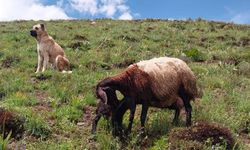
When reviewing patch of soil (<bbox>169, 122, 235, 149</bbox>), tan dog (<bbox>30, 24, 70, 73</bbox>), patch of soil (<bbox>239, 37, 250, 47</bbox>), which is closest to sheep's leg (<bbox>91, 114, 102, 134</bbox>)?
patch of soil (<bbox>169, 122, 235, 149</bbox>)

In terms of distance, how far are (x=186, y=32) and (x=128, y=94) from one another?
16.5 meters

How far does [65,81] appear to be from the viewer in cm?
1372

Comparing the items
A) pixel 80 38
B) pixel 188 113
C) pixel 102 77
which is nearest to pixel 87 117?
pixel 188 113

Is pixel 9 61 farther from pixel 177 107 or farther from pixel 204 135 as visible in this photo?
pixel 204 135

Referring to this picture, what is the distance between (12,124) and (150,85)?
8.70 ft

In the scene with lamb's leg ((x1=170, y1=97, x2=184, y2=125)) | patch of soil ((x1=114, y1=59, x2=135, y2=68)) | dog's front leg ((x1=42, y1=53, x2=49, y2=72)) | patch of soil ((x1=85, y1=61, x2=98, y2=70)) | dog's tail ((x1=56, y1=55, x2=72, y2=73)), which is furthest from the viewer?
patch of soil ((x1=114, y1=59, x2=135, y2=68))

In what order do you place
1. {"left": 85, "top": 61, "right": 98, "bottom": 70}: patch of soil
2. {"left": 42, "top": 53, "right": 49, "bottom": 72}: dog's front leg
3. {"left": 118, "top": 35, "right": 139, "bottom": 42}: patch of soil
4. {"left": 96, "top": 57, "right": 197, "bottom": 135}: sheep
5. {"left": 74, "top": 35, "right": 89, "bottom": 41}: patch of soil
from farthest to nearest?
{"left": 74, "top": 35, "right": 89, "bottom": 41}: patch of soil
{"left": 118, "top": 35, "right": 139, "bottom": 42}: patch of soil
{"left": 85, "top": 61, "right": 98, "bottom": 70}: patch of soil
{"left": 42, "top": 53, "right": 49, "bottom": 72}: dog's front leg
{"left": 96, "top": 57, "right": 197, "bottom": 135}: sheep

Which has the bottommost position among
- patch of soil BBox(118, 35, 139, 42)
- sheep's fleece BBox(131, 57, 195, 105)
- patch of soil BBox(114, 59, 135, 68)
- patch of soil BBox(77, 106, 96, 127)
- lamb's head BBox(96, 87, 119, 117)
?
patch of soil BBox(77, 106, 96, 127)

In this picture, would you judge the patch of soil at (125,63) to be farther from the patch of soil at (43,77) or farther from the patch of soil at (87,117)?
the patch of soil at (87,117)

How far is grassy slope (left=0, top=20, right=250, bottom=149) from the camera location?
9.37m

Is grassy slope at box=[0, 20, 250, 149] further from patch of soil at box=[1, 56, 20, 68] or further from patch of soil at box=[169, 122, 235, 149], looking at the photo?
patch of soil at box=[169, 122, 235, 149]

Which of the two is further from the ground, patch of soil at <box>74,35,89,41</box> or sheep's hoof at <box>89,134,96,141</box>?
patch of soil at <box>74,35,89,41</box>

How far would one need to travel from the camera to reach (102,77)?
14023 millimetres

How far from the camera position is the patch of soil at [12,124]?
9.03m
